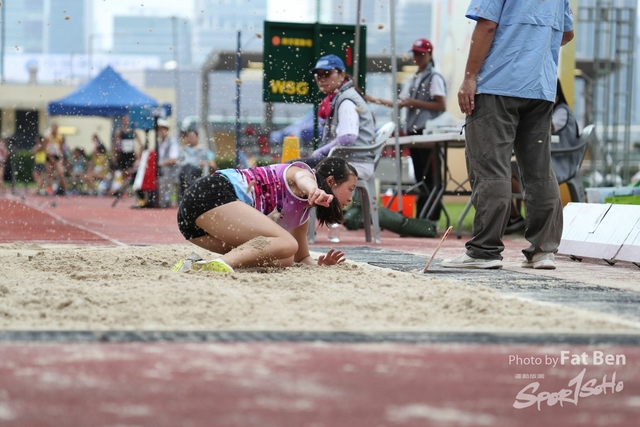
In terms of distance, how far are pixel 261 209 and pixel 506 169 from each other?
1497 millimetres

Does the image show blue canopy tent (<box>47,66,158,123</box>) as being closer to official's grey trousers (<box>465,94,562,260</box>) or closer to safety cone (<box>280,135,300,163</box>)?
safety cone (<box>280,135,300,163</box>)

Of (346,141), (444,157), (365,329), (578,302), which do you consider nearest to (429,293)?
(578,302)

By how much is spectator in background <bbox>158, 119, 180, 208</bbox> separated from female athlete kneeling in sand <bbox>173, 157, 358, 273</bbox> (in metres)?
12.6

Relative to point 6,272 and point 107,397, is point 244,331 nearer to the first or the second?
point 107,397

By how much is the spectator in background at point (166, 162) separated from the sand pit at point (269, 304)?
13.0m

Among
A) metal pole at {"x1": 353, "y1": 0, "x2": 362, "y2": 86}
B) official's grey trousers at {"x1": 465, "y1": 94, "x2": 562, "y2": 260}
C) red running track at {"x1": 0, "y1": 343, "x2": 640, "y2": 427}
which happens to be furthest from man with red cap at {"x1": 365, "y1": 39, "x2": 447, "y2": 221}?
red running track at {"x1": 0, "y1": 343, "x2": 640, "y2": 427}

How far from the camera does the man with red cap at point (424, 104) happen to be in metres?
10.1

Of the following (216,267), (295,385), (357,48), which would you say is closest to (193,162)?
(357,48)

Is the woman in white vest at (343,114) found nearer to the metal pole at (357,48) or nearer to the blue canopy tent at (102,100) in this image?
the metal pole at (357,48)

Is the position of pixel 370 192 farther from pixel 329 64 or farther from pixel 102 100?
pixel 102 100

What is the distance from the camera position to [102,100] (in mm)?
22906

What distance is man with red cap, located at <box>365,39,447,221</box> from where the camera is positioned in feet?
33.0

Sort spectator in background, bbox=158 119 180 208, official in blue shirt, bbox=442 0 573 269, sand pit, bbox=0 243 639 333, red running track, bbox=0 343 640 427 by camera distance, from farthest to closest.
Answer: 1. spectator in background, bbox=158 119 180 208
2. official in blue shirt, bbox=442 0 573 269
3. sand pit, bbox=0 243 639 333
4. red running track, bbox=0 343 640 427

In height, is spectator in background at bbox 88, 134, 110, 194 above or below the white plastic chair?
below
